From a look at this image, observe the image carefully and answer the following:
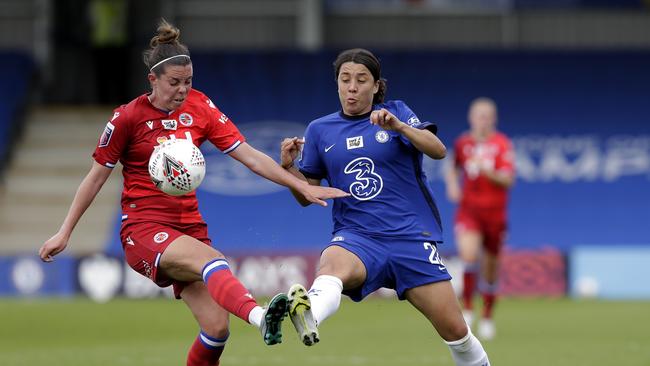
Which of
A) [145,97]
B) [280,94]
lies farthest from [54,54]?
[145,97]

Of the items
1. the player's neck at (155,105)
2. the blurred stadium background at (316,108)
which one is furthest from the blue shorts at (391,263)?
the blurred stadium background at (316,108)

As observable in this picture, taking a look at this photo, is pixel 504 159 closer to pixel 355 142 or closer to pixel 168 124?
Answer: pixel 355 142

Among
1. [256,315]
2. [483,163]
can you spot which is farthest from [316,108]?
[256,315]

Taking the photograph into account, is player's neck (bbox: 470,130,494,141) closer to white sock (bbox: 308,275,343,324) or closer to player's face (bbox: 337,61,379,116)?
player's face (bbox: 337,61,379,116)

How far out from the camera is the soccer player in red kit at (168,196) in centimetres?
818

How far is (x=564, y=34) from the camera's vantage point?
27453 mm

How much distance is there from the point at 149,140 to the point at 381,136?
145cm

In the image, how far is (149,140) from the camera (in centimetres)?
833

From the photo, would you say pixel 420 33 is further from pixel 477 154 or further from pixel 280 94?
pixel 477 154

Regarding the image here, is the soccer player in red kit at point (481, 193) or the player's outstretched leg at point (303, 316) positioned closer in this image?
the player's outstretched leg at point (303, 316)

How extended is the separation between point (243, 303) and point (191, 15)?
21.0 meters

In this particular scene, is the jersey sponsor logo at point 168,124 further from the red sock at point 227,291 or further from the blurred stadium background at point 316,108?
the blurred stadium background at point 316,108

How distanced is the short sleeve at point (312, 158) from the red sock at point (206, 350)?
1178 mm

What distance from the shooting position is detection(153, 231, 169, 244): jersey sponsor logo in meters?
8.25
